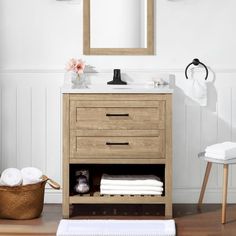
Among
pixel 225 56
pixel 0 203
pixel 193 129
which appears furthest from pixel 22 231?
pixel 225 56

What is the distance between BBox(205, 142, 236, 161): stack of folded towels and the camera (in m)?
4.18

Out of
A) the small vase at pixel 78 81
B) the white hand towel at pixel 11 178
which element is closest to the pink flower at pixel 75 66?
the small vase at pixel 78 81

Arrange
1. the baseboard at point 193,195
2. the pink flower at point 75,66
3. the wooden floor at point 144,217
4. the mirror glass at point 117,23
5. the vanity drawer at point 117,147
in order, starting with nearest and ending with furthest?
the wooden floor at point 144,217 < the vanity drawer at point 117,147 < the pink flower at point 75,66 < the mirror glass at point 117,23 < the baseboard at point 193,195

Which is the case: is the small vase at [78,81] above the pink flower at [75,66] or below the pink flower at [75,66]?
below

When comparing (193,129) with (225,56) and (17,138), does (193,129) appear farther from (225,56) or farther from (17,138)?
(17,138)

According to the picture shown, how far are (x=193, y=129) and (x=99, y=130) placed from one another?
0.77 m

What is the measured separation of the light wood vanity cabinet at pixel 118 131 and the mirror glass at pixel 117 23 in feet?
1.79

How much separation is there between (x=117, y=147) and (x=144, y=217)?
0.46 metres

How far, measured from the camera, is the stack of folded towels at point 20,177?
4250mm

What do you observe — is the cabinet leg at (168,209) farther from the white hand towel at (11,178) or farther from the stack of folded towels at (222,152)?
the white hand towel at (11,178)

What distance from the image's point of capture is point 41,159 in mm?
4777

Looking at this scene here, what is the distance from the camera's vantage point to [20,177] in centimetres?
428

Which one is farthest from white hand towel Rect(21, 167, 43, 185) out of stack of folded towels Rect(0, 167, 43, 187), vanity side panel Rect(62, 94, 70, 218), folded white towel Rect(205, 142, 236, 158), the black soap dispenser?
folded white towel Rect(205, 142, 236, 158)

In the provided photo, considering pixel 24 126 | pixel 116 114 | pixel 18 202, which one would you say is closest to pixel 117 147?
pixel 116 114
